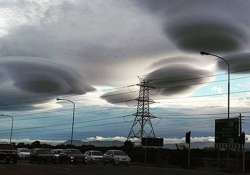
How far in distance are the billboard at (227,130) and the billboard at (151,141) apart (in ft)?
77.5

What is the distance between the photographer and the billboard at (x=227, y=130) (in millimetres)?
60213

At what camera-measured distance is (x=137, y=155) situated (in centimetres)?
8556

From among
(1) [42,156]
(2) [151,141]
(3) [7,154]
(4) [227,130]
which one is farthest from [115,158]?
(2) [151,141]

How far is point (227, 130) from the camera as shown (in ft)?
203

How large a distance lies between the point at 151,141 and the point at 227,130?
2797 cm

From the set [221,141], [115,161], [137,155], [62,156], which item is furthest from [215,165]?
[137,155]

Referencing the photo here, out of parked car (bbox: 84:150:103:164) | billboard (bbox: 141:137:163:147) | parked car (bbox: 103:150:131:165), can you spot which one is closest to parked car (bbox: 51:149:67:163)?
parked car (bbox: 84:150:103:164)

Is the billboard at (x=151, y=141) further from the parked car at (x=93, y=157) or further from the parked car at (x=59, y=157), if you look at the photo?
the parked car at (x=59, y=157)

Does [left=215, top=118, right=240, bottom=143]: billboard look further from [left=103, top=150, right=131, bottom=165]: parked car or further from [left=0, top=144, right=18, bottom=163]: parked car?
[left=0, top=144, right=18, bottom=163]: parked car

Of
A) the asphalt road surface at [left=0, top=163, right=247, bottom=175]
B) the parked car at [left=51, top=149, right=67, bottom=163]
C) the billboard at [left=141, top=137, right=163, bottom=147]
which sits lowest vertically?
the asphalt road surface at [left=0, top=163, right=247, bottom=175]

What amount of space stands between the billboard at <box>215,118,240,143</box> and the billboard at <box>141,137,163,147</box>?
23613mm

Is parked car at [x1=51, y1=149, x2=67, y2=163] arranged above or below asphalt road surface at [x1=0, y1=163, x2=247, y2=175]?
above

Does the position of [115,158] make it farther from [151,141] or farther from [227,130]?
[151,141]

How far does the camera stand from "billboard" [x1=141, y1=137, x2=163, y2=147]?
87.1 m
